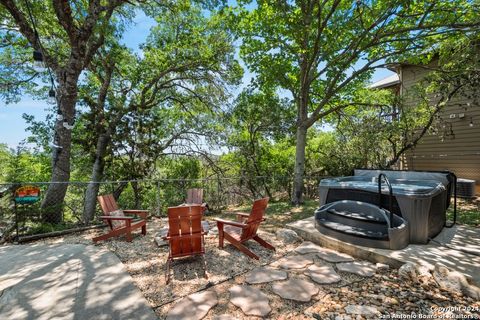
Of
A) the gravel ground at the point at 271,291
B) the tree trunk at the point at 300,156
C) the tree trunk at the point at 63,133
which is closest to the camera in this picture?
the gravel ground at the point at 271,291

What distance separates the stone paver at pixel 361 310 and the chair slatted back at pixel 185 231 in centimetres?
201

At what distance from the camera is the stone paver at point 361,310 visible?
2252mm

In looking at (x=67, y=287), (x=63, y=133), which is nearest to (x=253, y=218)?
(x=67, y=287)

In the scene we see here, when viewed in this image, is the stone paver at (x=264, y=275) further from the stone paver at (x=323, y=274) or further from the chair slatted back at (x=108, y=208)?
the chair slatted back at (x=108, y=208)

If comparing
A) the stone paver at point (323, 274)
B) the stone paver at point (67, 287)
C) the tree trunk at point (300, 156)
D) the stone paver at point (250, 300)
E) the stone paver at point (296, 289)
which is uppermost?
the tree trunk at point (300, 156)

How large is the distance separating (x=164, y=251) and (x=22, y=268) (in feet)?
6.18

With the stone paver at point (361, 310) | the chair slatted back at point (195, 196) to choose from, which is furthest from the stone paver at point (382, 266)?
the chair slatted back at point (195, 196)

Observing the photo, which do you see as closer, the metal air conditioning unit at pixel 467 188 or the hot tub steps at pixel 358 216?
the hot tub steps at pixel 358 216

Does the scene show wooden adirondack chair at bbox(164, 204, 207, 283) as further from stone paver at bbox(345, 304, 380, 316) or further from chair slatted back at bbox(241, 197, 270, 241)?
stone paver at bbox(345, 304, 380, 316)

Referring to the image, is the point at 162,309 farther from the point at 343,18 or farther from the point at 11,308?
the point at 343,18

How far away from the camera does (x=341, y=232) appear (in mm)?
4027

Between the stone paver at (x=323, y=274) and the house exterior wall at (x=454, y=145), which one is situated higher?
the house exterior wall at (x=454, y=145)

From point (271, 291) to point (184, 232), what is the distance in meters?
1.43

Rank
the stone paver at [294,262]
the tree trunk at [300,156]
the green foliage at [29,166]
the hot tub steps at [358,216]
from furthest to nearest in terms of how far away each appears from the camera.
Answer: the green foliage at [29,166] → the tree trunk at [300,156] → the hot tub steps at [358,216] → the stone paver at [294,262]
